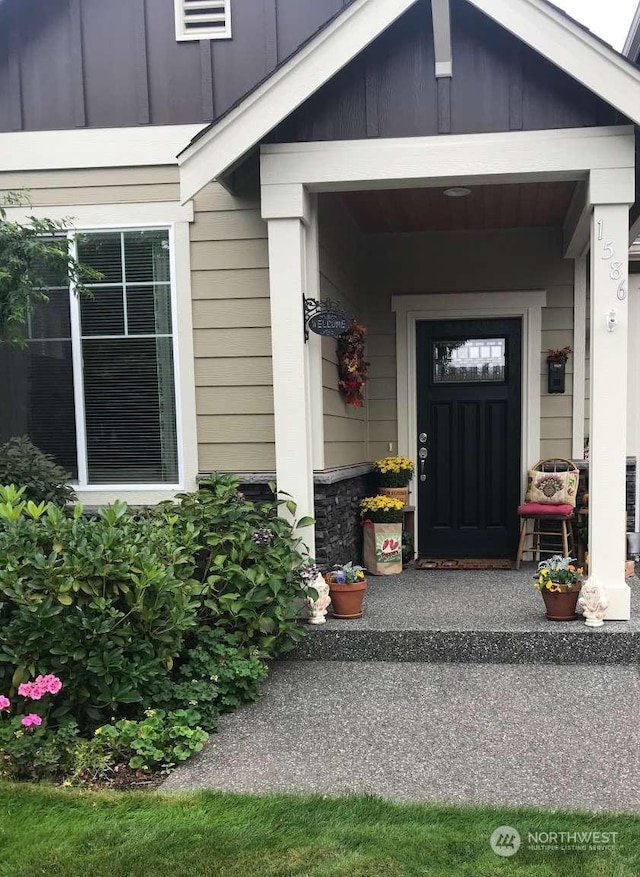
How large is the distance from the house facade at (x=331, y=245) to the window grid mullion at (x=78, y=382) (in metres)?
0.01

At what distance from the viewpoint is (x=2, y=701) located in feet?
9.18

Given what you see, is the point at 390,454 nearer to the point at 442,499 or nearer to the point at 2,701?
the point at 442,499

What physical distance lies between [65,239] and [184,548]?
6.93 feet

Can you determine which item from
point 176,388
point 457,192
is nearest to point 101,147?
point 176,388

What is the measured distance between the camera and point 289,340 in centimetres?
396

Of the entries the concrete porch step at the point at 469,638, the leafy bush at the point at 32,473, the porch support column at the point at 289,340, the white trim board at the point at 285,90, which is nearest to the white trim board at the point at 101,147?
the white trim board at the point at 285,90

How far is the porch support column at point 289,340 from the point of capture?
3.93m

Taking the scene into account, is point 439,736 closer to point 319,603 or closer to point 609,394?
point 319,603

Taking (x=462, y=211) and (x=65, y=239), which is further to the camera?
(x=462, y=211)

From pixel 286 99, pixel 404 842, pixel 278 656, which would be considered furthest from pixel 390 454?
pixel 404 842

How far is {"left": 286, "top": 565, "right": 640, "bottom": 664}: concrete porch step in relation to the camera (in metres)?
3.62

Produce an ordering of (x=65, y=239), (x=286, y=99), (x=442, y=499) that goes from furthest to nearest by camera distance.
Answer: (x=442, y=499) < (x=65, y=239) < (x=286, y=99)

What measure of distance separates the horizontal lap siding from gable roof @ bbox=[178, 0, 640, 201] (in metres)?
0.58

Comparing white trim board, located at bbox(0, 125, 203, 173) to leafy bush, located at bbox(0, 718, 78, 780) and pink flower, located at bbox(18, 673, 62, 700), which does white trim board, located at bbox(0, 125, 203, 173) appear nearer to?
pink flower, located at bbox(18, 673, 62, 700)
